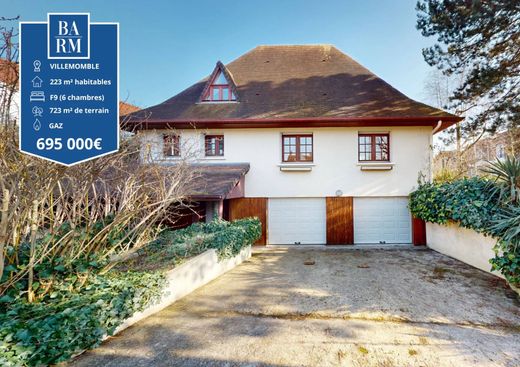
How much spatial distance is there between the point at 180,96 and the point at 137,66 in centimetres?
477

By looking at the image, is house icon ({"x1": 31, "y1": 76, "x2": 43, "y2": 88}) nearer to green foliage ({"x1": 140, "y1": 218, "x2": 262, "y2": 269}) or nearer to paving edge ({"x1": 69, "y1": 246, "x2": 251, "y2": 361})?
paving edge ({"x1": 69, "y1": 246, "x2": 251, "y2": 361})

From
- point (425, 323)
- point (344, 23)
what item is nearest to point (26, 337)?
point (425, 323)

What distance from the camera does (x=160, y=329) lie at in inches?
146

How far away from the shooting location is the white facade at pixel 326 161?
9.98 metres

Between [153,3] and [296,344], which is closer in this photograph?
[296,344]

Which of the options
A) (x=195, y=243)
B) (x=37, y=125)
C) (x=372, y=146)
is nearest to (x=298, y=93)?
(x=372, y=146)

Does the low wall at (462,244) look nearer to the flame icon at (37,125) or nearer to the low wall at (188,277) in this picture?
the low wall at (188,277)

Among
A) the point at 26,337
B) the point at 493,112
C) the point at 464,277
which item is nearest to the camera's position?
the point at 26,337

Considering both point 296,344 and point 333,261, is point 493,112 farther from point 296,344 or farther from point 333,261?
point 296,344

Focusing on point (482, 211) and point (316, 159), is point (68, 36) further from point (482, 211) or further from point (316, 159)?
point (482, 211)

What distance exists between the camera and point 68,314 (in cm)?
279

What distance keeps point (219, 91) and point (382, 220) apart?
925cm

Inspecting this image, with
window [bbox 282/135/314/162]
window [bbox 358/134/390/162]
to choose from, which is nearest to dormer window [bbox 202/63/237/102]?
window [bbox 282/135/314/162]

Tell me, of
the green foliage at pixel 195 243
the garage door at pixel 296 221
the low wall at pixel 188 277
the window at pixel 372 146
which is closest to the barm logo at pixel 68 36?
the low wall at pixel 188 277
